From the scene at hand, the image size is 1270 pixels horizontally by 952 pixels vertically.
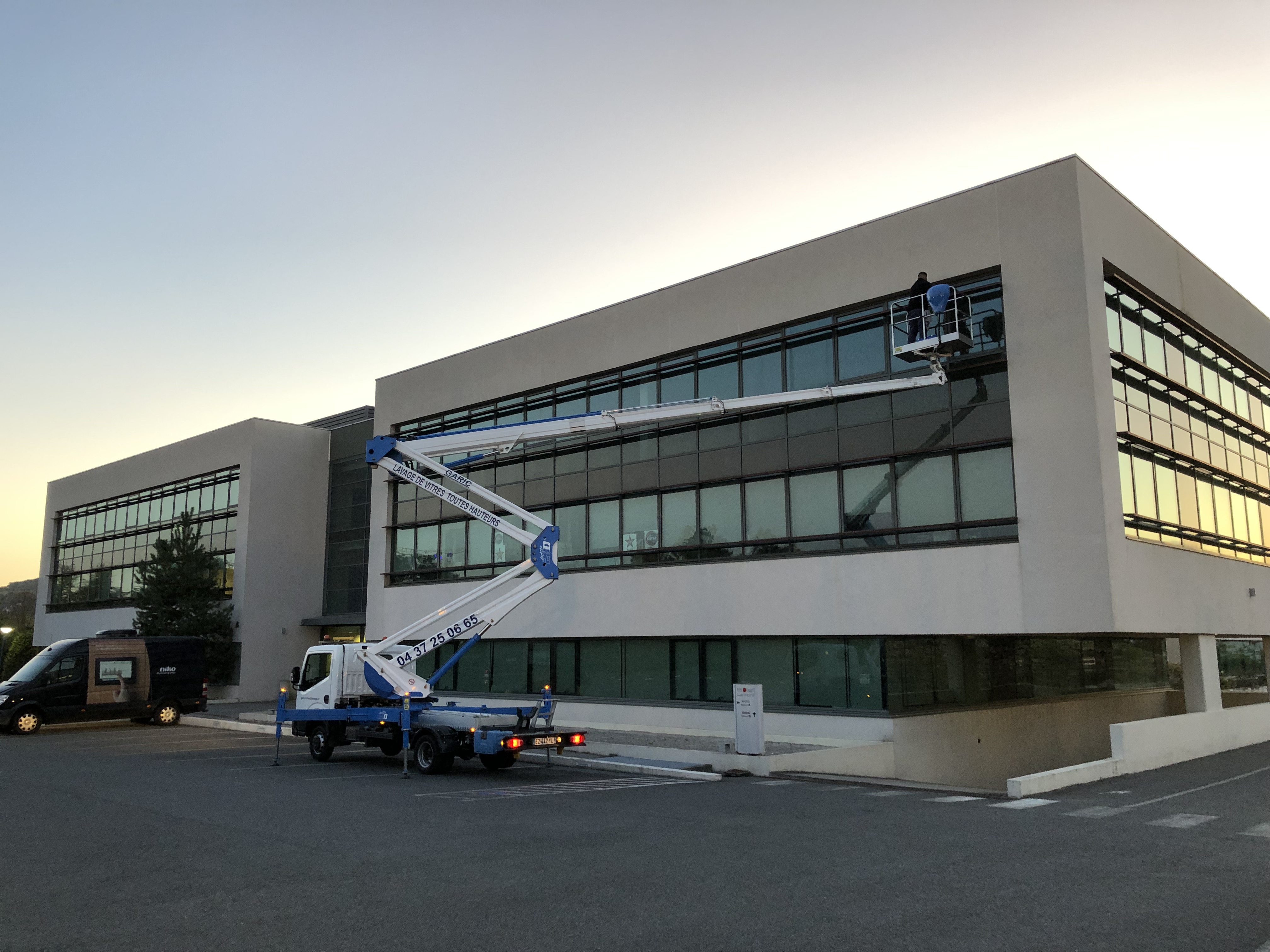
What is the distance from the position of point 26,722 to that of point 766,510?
64.6 feet

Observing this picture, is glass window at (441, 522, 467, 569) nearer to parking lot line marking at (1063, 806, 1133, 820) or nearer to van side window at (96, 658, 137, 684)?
van side window at (96, 658, 137, 684)

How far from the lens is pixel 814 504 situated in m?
21.6

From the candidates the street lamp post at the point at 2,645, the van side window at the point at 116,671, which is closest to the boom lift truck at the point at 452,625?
the van side window at the point at 116,671

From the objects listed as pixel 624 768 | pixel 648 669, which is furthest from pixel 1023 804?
Answer: pixel 648 669

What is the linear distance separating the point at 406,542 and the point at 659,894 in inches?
986

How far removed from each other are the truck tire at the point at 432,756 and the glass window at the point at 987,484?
1090cm

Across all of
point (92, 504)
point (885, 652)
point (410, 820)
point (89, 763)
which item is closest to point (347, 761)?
point (89, 763)

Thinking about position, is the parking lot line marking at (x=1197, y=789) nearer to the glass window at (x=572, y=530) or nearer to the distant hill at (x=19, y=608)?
the glass window at (x=572, y=530)

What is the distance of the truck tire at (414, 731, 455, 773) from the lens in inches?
662

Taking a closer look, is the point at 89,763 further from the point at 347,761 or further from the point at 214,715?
the point at 214,715

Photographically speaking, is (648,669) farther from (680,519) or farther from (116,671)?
(116,671)

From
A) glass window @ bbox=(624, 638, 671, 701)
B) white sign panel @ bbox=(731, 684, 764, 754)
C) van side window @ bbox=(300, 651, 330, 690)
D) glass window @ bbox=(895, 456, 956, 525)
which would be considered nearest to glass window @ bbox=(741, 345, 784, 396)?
glass window @ bbox=(895, 456, 956, 525)

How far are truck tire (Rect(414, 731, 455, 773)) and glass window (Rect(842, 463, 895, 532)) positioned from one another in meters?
9.59

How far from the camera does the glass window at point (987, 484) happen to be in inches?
743
